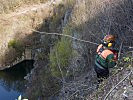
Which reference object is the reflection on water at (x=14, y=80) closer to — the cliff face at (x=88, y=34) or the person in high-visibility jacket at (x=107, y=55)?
the cliff face at (x=88, y=34)

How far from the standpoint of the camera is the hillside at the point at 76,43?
725 centimetres

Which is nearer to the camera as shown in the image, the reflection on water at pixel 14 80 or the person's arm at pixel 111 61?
the person's arm at pixel 111 61

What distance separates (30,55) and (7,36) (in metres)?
2.81

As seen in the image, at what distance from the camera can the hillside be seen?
7.25 m

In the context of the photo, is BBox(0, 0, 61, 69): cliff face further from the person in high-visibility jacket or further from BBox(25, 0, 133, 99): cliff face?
the person in high-visibility jacket

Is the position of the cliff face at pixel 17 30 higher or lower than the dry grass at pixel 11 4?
lower

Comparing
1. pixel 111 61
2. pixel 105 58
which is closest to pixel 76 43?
pixel 105 58

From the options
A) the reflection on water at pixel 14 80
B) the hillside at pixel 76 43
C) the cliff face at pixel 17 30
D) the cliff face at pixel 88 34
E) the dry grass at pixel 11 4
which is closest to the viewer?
the hillside at pixel 76 43

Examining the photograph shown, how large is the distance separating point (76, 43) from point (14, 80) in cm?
1411

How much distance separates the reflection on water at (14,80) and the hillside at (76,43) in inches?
42.6

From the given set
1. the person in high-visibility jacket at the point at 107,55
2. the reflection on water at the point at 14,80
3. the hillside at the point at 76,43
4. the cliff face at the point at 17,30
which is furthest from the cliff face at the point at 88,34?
the cliff face at the point at 17,30

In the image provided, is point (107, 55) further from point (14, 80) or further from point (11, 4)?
point (11, 4)

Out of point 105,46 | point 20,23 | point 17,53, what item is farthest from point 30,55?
point 105,46

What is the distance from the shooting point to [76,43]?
16750 millimetres
